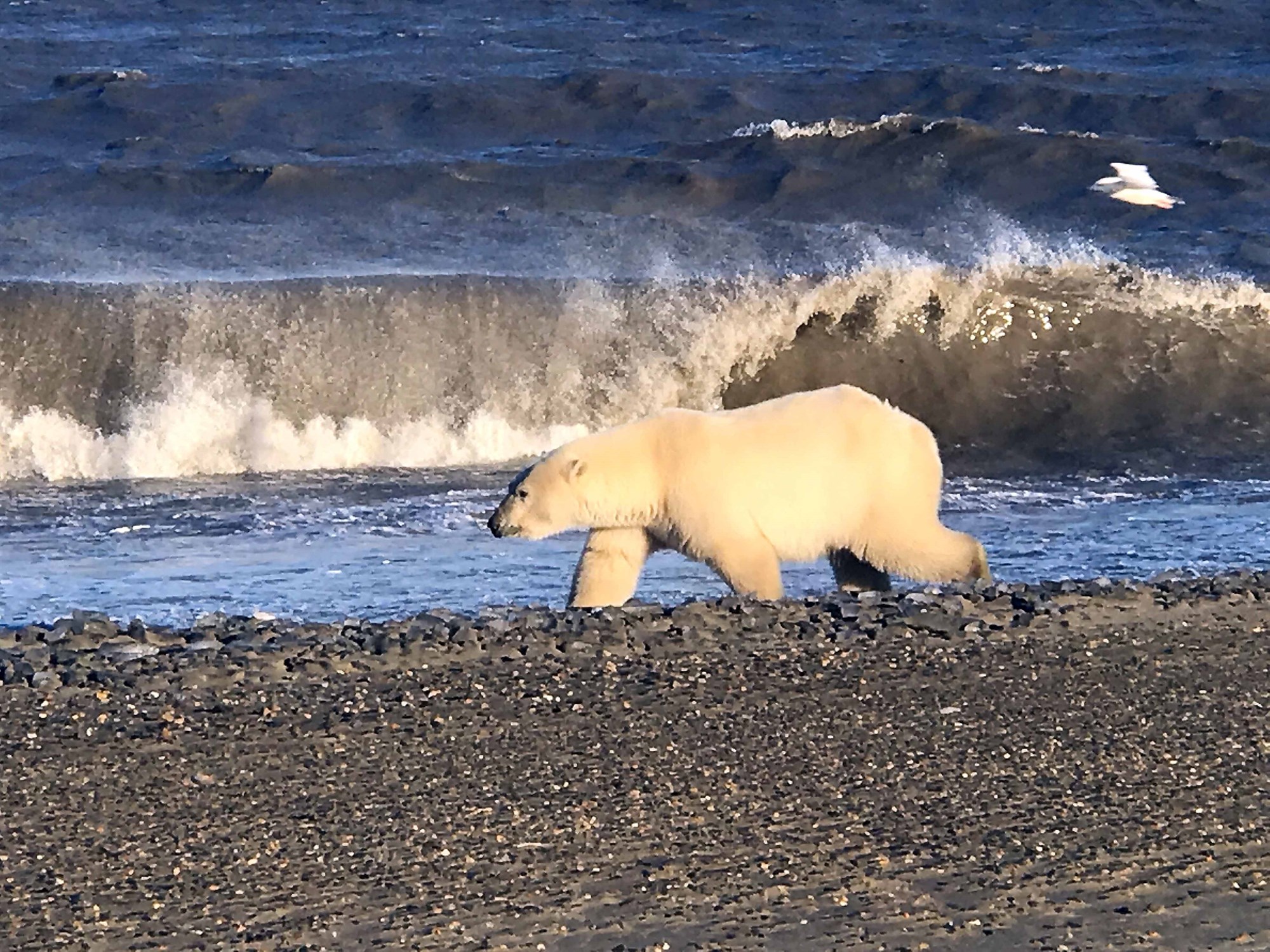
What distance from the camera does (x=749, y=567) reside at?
24.5 ft

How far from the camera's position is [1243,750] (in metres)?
5.52

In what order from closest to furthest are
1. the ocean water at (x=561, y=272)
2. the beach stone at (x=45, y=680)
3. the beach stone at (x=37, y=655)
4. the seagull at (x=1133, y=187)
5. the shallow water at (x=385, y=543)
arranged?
the beach stone at (x=45, y=680) → the beach stone at (x=37, y=655) → the shallow water at (x=385, y=543) → the ocean water at (x=561, y=272) → the seagull at (x=1133, y=187)

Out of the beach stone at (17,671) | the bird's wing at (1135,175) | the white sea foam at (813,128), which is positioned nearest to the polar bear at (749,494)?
the beach stone at (17,671)

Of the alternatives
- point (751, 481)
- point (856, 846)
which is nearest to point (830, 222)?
point (751, 481)

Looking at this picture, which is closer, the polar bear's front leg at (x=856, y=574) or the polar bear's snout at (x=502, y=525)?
the polar bear's snout at (x=502, y=525)

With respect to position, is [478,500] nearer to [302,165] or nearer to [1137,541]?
[1137,541]

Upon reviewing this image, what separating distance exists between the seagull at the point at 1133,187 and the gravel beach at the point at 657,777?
46.0ft

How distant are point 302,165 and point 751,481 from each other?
571 inches

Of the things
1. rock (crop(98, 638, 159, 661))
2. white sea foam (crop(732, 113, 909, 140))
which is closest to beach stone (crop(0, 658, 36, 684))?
rock (crop(98, 638, 159, 661))

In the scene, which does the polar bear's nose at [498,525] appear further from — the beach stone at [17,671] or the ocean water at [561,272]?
the beach stone at [17,671]

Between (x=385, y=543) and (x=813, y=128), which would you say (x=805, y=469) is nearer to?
(x=385, y=543)

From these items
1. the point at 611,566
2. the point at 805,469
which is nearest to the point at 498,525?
the point at 611,566

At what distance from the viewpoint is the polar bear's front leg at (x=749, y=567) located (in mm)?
7445

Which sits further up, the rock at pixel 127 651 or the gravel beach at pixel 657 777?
the gravel beach at pixel 657 777
